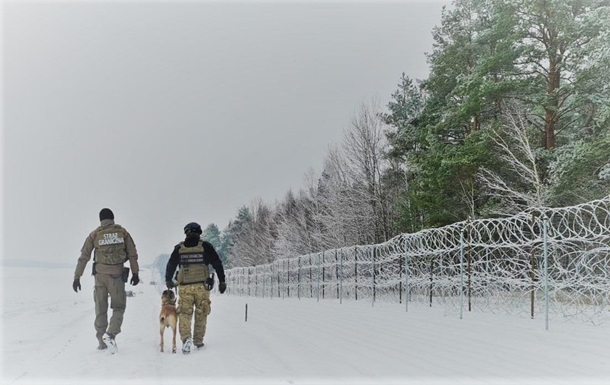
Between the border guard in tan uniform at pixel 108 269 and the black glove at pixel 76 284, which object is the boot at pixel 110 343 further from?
the black glove at pixel 76 284

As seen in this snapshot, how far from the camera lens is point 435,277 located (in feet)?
53.2

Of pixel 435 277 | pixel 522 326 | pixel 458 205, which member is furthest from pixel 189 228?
pixel 458 205

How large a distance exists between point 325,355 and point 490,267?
13.5m

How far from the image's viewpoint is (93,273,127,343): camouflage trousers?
687 centimetres

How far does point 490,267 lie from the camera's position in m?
18.5

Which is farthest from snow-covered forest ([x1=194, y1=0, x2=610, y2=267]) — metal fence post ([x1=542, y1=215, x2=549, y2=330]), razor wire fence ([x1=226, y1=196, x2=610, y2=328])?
metal fence post ([x1=542, y1=215, x2=549, y2=330])

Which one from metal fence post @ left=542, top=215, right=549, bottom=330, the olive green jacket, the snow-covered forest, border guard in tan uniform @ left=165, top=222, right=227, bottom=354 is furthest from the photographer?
the snow-covered forest

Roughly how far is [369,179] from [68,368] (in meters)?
27.9

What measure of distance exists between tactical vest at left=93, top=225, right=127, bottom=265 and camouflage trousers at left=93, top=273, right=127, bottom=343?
0.22 meters

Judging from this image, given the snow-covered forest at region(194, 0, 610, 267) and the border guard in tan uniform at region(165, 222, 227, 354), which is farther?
the snow-covered forest at region(194, 0, 610, 267)

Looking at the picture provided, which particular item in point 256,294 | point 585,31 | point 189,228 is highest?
point 585,31

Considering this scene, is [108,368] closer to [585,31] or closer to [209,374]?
[209,374]

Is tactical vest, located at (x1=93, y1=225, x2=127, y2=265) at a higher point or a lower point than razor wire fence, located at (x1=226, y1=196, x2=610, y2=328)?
higher

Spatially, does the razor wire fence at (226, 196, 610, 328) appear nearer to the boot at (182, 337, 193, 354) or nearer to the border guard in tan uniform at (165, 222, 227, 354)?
the border guard in tan uniform at (165, 222, 227, 354)
